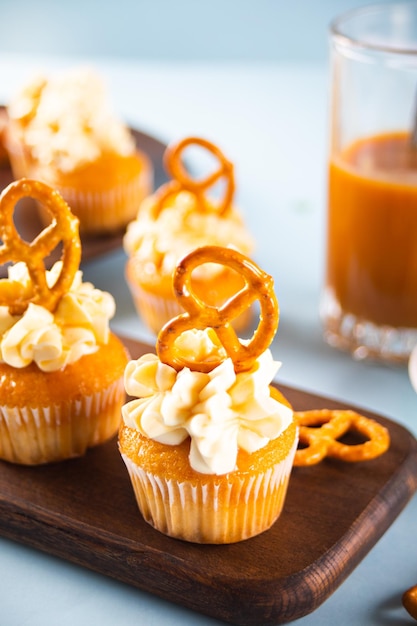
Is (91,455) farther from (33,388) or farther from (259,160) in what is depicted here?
(259,160)

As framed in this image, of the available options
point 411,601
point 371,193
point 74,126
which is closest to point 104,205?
point 74,126

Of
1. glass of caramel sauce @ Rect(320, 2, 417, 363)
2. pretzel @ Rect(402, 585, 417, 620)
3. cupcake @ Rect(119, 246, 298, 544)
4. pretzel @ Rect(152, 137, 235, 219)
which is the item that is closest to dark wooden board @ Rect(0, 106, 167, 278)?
pretzel @ Rect(152, 137, 235, 219)

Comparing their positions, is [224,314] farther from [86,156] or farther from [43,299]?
[86,156]

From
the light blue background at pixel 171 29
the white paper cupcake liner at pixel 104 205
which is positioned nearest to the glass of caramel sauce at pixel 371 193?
the white paper cupcake liner at pixel 104 205

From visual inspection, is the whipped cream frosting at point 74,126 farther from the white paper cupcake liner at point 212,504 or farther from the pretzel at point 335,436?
the white paper cupcake liner at point 212,504

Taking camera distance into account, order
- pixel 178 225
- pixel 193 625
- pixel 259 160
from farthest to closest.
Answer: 1. pixel 259 160
2. pixel 178 225
3. pixel 193 625

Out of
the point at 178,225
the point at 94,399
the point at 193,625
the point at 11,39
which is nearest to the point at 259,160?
the point at 178,225
